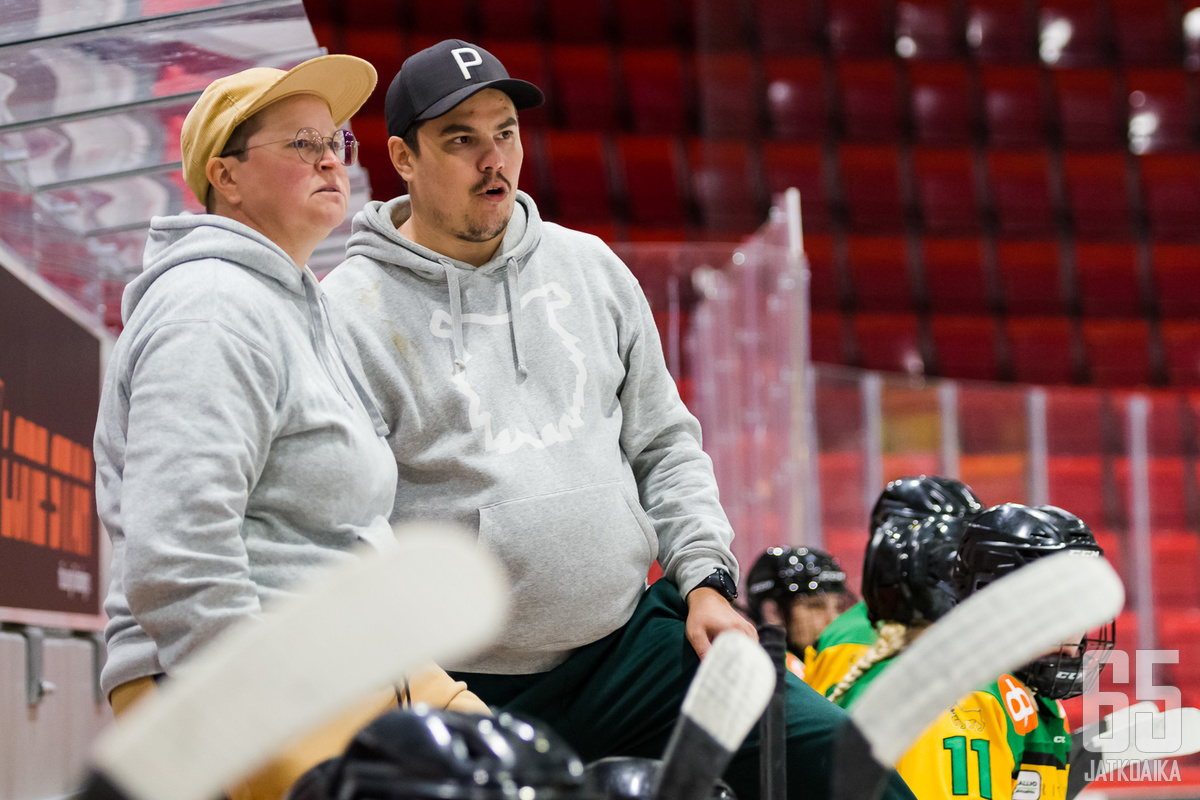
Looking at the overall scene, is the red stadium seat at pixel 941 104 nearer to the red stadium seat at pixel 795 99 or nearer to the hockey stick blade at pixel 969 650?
the red stadium seat at pixel 795 99

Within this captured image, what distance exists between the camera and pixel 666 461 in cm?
201

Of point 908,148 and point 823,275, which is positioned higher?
point 908,148

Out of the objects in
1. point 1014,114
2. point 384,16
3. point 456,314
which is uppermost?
point 384,16

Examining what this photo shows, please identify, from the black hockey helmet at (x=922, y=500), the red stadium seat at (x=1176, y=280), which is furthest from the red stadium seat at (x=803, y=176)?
the black hockey helmet at (x=922, y=500)

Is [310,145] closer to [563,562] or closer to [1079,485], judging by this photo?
[563,562]

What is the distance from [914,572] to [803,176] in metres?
5.43

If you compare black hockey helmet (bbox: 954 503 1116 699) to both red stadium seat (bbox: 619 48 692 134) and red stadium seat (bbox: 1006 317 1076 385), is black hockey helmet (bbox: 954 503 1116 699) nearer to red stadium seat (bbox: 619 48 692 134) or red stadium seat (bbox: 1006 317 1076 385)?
red stadium seat (bbox: 1006 317 1076 385)

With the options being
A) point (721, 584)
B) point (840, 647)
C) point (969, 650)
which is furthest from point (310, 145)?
point (840, 647)

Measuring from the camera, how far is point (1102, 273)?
25.0 ft

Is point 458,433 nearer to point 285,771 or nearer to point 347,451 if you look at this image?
point 347,451

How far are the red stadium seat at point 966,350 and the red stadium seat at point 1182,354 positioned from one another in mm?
928

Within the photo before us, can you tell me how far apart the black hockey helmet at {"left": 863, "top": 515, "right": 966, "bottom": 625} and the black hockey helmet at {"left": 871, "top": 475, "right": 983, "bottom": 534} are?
1.19ft

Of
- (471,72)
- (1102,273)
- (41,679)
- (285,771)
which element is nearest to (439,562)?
(285,771)

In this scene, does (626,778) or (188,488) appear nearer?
(626,778)
